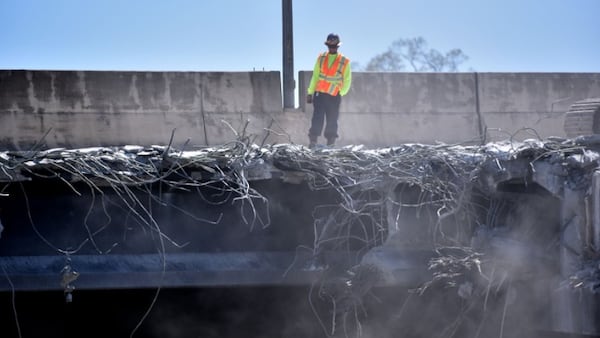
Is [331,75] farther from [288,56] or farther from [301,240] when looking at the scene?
[301,240]

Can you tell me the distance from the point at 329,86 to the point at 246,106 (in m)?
2.56

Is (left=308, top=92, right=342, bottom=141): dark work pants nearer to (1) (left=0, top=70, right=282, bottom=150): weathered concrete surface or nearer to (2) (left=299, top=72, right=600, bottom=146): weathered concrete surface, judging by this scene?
(1) (left=0, top=70, right=282, bottom=150): weathered concrete surface

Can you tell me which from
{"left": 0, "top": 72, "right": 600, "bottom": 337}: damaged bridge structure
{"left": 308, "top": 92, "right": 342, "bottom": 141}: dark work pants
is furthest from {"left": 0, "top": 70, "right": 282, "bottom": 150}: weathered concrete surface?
{"left": 0, "top": 72, "right": 600, "bottom": 337}: damaged bridge structure

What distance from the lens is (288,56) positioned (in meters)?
14.8

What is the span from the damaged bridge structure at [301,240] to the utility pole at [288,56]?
6168 mm

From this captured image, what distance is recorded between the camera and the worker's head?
1186 centimetres

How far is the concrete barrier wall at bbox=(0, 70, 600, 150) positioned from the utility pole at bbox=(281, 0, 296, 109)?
146mm

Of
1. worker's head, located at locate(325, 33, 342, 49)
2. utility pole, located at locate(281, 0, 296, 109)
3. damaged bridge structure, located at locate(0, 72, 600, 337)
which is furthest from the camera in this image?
utility pole, located at locate(281, 0, 296, 109)

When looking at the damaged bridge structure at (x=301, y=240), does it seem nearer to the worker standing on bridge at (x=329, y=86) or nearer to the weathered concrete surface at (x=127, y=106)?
the worker standing on bridge at (x=329, y=86)

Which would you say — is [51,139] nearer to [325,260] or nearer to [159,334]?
[159,334]

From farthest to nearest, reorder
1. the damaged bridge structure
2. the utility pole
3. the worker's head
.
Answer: the utility pole < the worker's head < the damaged bridge structure

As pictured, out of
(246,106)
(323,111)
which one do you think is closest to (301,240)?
(323,111)

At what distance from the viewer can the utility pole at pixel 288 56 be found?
1445 centimetres

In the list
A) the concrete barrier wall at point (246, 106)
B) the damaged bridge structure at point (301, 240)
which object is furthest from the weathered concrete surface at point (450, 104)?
the damaged bridge structure at point (301, 240)
